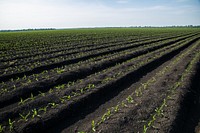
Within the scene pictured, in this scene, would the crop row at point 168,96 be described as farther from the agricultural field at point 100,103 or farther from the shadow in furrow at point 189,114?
the shadow in furrow at point 189,114

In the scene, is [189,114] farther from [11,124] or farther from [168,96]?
[11,124]

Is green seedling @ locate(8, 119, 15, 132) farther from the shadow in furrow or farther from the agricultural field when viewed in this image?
the shadow in furrow

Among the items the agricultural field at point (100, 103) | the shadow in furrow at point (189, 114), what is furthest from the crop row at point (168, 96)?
the shadow in furrow at point (189, 114)

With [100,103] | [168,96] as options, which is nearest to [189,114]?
[168,96]

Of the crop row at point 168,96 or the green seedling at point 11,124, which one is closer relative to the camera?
the green seedling at point 11,124

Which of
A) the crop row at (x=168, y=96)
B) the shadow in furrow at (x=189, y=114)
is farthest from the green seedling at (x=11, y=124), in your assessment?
the shadow in furrow at (x=189, y=114)

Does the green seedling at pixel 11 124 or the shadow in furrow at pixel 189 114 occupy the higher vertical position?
the green seedling at pixel 11 124

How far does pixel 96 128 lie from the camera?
6090mm

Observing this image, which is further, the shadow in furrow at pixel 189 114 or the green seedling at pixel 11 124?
the shadow in furrow at pixel 189 114

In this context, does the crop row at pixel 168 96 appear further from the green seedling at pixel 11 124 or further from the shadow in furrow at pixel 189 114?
the green seedling at pixel 11 124

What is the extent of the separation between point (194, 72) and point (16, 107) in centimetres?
1016

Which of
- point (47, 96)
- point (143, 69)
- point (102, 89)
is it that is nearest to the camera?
point (47, 96)

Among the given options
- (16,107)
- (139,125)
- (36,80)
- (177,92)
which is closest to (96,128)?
(139,125)

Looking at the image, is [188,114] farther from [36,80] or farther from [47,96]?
[36,80]
